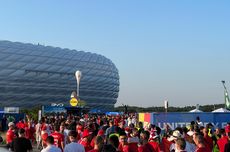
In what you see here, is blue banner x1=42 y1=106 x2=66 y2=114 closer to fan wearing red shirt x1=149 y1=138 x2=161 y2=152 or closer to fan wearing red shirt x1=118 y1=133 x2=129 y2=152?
fan wearing red shirt x1=149 y1=138 x2=161 y2=152

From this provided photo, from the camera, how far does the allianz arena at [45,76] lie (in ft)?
261

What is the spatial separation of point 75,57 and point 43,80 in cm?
1125

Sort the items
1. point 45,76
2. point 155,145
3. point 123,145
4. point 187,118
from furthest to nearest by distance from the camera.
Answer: point 45,76 < point 187,118 < point 155,145 < point 123,145

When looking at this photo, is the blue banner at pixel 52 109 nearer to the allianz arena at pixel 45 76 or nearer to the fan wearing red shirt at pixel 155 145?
the fan wearing red shirt at pixel 155 145

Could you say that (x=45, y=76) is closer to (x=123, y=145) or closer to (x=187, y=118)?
(x=187, y=118)

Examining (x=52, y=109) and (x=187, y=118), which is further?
(x=52, y=109)

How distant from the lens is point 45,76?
83.1 m

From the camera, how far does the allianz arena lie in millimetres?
79500

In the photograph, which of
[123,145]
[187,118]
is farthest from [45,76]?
[123,145]

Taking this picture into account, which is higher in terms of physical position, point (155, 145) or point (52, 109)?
point (52, 109)

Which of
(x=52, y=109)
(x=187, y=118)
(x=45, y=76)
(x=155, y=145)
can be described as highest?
(x=45, y=76)

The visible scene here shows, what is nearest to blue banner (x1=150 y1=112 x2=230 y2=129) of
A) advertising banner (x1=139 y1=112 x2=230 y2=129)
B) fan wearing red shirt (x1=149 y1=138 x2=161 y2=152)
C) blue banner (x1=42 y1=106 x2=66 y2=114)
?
advertising banner (x1=139 y1=112 x2=230 y2=129)

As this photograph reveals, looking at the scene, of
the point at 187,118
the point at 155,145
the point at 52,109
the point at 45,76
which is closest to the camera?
the point at 155,145

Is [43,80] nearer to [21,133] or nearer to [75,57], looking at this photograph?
[75,57]
